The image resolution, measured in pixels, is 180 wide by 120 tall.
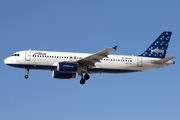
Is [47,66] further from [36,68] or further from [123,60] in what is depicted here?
[123,60]

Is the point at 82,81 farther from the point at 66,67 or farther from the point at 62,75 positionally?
the point at 66,67

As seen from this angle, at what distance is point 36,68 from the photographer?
52969 mm

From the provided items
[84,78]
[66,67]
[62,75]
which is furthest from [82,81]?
[66,67]

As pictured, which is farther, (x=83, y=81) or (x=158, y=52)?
(x=158, y=52)

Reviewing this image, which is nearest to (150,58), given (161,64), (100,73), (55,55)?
(161,64)

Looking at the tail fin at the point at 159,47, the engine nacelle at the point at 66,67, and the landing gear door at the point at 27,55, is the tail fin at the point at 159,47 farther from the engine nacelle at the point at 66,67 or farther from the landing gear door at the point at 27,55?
the landing gear door at the point at 27,55

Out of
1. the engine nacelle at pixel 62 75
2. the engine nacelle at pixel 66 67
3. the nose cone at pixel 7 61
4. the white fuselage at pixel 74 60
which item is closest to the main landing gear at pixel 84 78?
the white fuselage at pixel 74 60

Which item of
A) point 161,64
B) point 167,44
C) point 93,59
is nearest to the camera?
point 93,59

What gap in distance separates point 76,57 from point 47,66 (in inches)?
165

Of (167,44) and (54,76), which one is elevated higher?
(167,44)

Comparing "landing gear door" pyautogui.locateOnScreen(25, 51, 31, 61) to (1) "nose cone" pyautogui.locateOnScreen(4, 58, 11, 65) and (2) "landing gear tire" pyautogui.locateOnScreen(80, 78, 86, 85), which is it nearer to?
(1) "nose cone" pyautogui.locateOnScreen(4, 58, 11, 65)

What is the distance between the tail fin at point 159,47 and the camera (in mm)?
57753

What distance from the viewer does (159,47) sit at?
5869 centimetres

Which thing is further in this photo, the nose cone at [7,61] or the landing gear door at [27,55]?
the nose cone at [7,61]
